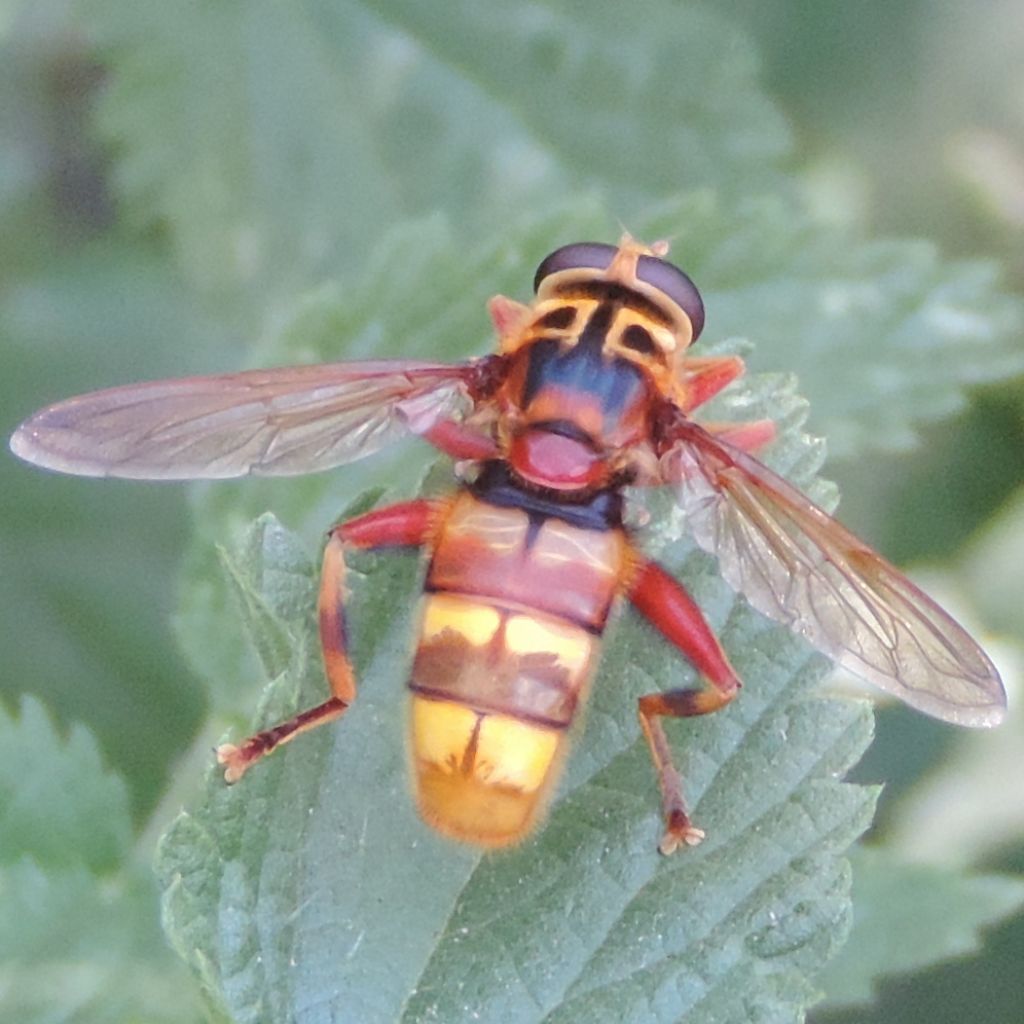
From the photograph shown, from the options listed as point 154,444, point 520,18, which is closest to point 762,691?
point 154,444

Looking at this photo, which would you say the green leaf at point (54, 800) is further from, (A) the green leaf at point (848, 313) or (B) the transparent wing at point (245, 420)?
(A) the green leaf at point (848, 313)

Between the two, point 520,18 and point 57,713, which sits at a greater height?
point 520,18

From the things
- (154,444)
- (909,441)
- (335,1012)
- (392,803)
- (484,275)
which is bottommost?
(335,1012)

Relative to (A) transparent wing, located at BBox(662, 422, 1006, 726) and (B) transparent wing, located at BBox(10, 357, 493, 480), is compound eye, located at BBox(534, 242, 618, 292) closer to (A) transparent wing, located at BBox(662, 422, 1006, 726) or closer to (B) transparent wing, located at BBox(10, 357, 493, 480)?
(B) transparent wing, located at BBox(10, 357, 493, 480)

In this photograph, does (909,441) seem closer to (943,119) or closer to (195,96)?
(943,119)

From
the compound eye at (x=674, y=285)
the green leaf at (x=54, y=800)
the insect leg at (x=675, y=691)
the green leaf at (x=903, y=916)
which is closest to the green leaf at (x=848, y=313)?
the compound eye at (x=674, y=285)

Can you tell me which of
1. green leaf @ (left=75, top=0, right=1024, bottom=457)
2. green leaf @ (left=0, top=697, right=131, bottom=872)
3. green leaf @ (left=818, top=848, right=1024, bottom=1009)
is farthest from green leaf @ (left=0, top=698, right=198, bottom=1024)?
green leaf @ (left=75, top=0, right=1024, bottom=457)
